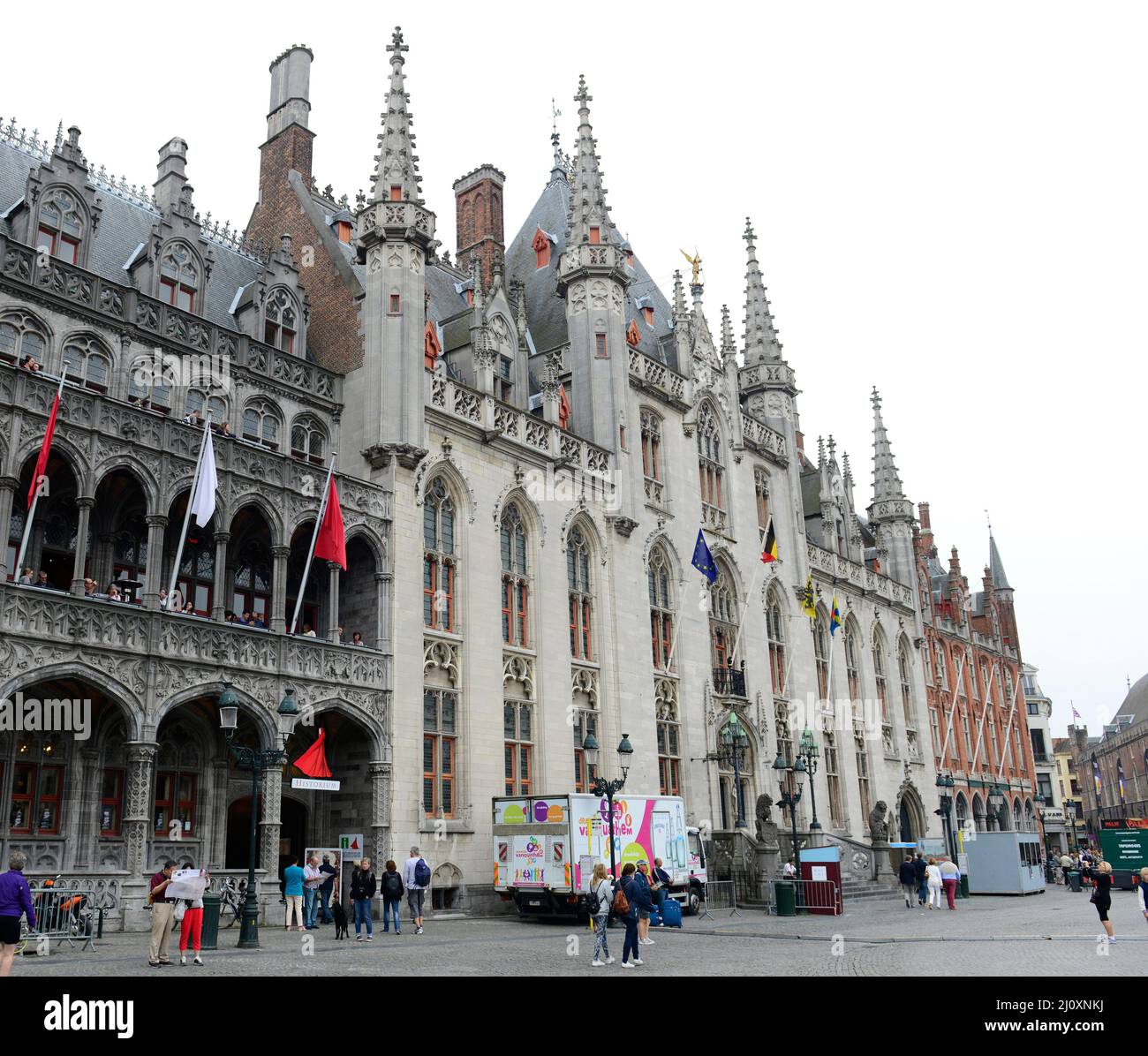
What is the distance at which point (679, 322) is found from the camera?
45500mm

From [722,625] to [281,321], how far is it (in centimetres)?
2044

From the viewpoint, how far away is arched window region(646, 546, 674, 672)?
4019cm

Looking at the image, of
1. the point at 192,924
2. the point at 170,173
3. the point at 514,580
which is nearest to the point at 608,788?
the point at 514,580

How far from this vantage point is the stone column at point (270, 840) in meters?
25.2

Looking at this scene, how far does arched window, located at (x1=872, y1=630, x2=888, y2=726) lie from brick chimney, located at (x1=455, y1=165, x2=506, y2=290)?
90.9 ft

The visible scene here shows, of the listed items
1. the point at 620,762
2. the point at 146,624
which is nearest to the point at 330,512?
the point at 146,624

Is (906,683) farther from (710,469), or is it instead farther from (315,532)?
(315,532)

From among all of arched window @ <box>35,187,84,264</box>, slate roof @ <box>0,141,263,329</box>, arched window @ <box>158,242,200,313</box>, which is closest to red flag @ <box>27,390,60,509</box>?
arched window @ <box>35,187,84,264</box>

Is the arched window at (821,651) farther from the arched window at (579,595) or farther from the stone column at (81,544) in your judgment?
the stone column at (81,544)

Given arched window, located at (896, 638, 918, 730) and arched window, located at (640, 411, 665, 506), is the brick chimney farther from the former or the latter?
arched window, located at (896, 638, 918, 730)

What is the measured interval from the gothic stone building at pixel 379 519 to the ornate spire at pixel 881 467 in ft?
51.4

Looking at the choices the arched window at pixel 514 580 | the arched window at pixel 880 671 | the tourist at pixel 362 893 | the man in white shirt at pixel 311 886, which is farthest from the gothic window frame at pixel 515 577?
the arched window at pixel 880 671

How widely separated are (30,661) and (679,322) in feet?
97.8

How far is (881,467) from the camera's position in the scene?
64312 mm
